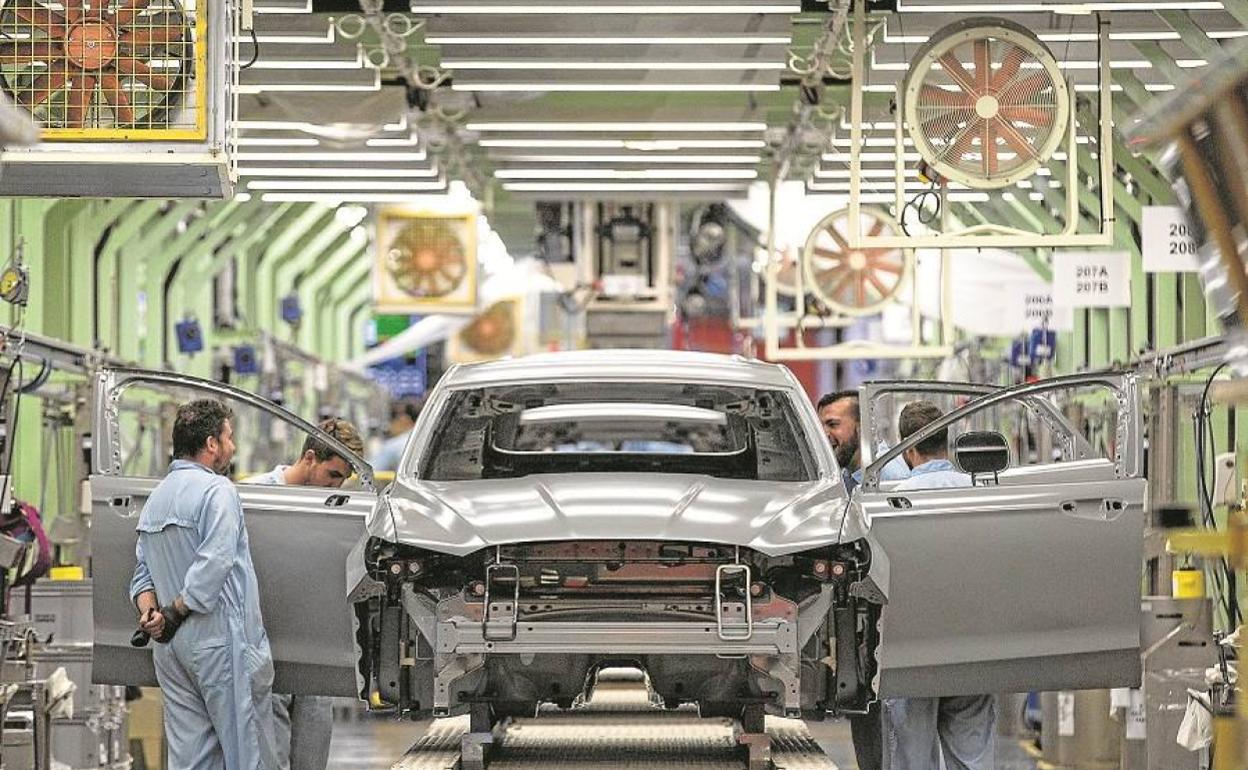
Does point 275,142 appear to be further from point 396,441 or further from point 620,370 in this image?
point 620,370

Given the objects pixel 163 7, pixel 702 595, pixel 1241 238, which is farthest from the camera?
pixel 163 7

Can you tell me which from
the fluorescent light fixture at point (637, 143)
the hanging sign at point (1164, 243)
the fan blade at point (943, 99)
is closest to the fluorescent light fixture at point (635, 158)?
the fluorescent light fixture at point (637, 143)

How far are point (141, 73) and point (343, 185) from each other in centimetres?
744

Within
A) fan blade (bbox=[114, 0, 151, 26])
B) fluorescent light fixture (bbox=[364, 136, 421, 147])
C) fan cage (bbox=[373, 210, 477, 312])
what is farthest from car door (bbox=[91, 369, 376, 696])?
fan cage (bbox=[373, 210, 477, 312])

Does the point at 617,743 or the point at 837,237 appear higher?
the point at 837,237

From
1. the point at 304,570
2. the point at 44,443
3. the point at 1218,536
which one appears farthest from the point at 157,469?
the point at 1218,536

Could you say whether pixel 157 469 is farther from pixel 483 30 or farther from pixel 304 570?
pixel 304 570

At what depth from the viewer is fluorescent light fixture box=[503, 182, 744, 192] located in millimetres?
15281

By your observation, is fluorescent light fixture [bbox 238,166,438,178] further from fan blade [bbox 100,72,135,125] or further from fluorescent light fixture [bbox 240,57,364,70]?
fan blade [bbox 100,72,135,125]

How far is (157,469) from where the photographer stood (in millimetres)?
14352

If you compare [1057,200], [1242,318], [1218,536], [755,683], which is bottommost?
[755,683]

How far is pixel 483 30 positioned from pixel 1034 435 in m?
7.00

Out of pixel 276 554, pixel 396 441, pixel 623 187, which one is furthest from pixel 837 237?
pixel 276 554

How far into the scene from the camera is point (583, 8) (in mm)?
9469
